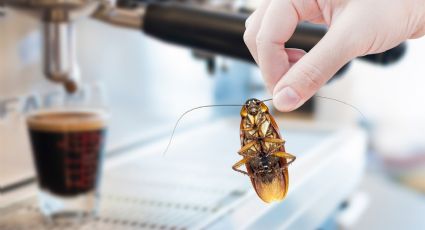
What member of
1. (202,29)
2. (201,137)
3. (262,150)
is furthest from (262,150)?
(201,137)

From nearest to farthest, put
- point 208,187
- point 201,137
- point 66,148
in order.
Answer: point 66,148 → point 208,187 → point 201,137

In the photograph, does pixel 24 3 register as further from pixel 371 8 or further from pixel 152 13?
pixel 371 8

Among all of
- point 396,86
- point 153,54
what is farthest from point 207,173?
point 396,86

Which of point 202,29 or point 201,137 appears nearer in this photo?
point 202,29

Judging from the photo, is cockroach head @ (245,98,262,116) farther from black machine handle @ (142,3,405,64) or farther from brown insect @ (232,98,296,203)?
black machine handle @ (142,3,405,64)

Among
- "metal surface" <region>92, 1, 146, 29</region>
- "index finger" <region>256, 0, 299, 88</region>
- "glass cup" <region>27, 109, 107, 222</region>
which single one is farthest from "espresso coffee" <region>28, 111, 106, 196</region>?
"index finger" <region>256, 0, 299, 88</region>

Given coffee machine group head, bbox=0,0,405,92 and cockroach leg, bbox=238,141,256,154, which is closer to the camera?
cockroach leg, bbox=238,141,256,154

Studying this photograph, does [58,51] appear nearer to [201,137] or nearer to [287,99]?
[287,99]

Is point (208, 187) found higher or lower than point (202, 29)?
lower
